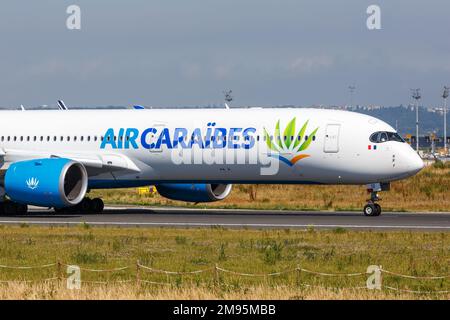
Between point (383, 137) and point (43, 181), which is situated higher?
point (383, 137)

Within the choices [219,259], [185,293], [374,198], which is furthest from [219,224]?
[185,293]

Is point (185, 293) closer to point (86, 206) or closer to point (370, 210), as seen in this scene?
point (370, 210)

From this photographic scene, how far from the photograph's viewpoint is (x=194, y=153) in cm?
4638

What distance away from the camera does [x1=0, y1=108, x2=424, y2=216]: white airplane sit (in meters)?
44.4

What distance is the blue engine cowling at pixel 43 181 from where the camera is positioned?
4447 centimetres

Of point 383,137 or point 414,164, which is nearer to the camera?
point 414,164

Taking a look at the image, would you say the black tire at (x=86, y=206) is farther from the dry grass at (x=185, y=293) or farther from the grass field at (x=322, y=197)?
the dry grass at (x=185, y=293)

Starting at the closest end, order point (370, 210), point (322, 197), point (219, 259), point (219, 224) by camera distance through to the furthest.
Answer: point (219, 259), point (219, 224), point (370, 210), point (322, 197)

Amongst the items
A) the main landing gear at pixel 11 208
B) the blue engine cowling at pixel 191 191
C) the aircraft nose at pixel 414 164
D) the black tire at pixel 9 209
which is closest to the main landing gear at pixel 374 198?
the aircraft nose at pixel 414 164

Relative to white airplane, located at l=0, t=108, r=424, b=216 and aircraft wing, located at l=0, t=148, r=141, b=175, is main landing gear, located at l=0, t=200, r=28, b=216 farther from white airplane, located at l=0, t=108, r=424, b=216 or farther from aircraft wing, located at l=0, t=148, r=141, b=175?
aircraft wing, located at l=0, t=148, r=141, b=175

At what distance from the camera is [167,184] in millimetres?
50562

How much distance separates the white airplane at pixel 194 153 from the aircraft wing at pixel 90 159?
0.15 feet

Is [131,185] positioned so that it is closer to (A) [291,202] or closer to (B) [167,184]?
(B) [167,184]

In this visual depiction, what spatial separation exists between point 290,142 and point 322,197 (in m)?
16.9
